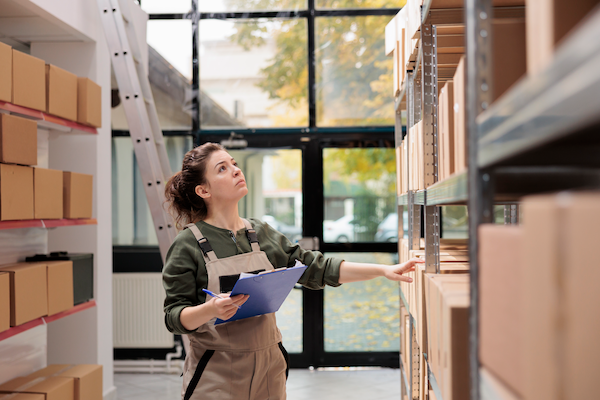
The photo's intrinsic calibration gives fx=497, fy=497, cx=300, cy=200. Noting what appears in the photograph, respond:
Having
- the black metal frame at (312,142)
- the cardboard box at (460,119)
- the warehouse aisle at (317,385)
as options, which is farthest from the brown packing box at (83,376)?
the cardboard box at (460,119)

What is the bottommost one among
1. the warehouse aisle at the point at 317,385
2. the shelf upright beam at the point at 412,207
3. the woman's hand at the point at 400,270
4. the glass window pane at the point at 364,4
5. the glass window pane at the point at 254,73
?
the warehouse aisle at the point at 317,385

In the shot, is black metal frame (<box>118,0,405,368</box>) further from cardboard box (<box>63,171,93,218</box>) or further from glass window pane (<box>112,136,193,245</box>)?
cardboard box (<box>63,171,93,218</box>)

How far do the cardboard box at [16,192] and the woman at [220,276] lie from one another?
0.83 metres

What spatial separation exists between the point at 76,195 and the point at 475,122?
261 centimetres

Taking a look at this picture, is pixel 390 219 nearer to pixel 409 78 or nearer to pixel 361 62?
pixel 361 62

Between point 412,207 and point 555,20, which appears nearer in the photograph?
point 555,20

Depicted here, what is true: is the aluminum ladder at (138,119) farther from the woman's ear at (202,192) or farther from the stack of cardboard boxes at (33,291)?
the woman's ear at (202,192)

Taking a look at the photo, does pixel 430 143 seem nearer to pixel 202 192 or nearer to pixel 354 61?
pixel 202 192

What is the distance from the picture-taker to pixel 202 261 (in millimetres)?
1866

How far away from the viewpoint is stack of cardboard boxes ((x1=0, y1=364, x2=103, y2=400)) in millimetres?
2451

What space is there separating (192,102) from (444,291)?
12.7ft

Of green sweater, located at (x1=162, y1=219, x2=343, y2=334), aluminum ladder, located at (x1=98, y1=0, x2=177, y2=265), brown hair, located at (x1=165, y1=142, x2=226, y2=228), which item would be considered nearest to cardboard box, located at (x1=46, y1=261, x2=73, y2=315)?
aluminum ladder, located at (x1=98, y1=0, x2=177, y2=265)

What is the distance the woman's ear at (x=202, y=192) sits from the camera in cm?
201

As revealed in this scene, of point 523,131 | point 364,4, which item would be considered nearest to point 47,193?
point 523,131
